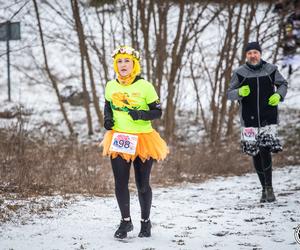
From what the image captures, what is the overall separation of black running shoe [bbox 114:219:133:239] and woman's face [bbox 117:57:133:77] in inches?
52.2

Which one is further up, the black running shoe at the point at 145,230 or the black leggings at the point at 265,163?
the black leggings at the point at 265,163

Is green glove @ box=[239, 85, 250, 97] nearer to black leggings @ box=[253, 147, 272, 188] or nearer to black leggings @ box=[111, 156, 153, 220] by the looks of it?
black leggings @ box=[253, 147, 272, 188]

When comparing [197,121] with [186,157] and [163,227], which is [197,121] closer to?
[186,157]

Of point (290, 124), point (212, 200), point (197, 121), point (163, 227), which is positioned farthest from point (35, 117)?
point (163, 227)

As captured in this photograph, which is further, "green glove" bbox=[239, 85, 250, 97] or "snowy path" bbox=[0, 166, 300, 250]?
"green glove" bbox=[239, 85, 250, 97]

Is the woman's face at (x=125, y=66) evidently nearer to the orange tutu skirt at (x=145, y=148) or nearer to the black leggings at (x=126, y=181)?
the orange tutu skirt at (x=145, y=148)

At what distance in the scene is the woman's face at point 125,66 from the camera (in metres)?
4.40

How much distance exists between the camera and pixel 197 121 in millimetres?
16672

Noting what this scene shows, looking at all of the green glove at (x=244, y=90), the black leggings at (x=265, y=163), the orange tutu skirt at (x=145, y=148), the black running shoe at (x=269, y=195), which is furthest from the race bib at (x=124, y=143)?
the black running shoe at (x=269, y=195)

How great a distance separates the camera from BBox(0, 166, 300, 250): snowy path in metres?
Answer: 4.12

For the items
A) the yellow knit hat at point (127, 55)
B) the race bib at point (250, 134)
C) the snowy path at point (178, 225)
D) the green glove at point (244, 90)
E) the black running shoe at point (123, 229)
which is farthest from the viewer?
the race bib at point (250, 134)

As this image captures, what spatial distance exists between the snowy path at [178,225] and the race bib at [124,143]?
30.5 inches

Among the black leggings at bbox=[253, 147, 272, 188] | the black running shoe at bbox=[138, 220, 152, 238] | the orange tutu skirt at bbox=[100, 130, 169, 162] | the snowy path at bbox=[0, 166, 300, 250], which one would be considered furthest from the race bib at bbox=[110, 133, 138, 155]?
the black leggings at bbox=[253, 147, 272, 188]

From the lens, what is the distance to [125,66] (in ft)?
14.4
